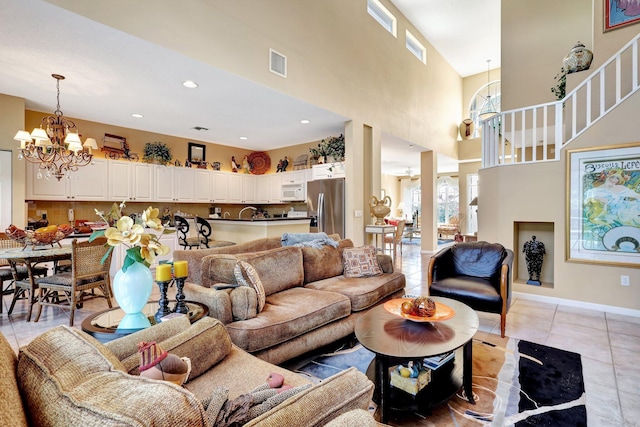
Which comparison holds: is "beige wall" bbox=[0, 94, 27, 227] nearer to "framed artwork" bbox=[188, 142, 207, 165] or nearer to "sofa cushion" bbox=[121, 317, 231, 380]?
"framed artwork" bbox=[188, 142, 207, 165]

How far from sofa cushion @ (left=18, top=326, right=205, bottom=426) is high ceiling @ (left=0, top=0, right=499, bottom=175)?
3098mm

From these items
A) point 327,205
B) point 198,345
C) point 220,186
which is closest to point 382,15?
point 327,205

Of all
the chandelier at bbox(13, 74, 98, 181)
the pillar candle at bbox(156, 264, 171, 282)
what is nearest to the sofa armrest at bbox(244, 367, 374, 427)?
the pillar candle at bbox(156, 264, 171, 282)

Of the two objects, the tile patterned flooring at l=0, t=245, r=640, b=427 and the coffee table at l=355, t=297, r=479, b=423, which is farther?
the tile patterned flooring at l=0, t=245, r=640, b=427

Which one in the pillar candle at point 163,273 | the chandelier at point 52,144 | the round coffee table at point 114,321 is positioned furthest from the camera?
the chandelier at point 52,144

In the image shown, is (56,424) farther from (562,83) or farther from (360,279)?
(562,83)

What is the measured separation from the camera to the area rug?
6.13ft

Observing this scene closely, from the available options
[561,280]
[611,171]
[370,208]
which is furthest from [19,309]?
[611,171]

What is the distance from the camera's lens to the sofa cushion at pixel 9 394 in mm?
548

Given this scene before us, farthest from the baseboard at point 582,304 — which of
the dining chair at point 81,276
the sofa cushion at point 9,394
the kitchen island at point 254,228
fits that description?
the dining chair at point 81,276

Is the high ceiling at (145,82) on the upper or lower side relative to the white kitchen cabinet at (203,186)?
upper

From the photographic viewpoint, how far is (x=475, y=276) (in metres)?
3.66

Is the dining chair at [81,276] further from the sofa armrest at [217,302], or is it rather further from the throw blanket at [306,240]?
A: the throw blanket at [306,240]

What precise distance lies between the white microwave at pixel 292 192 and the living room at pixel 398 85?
1.96 meters
